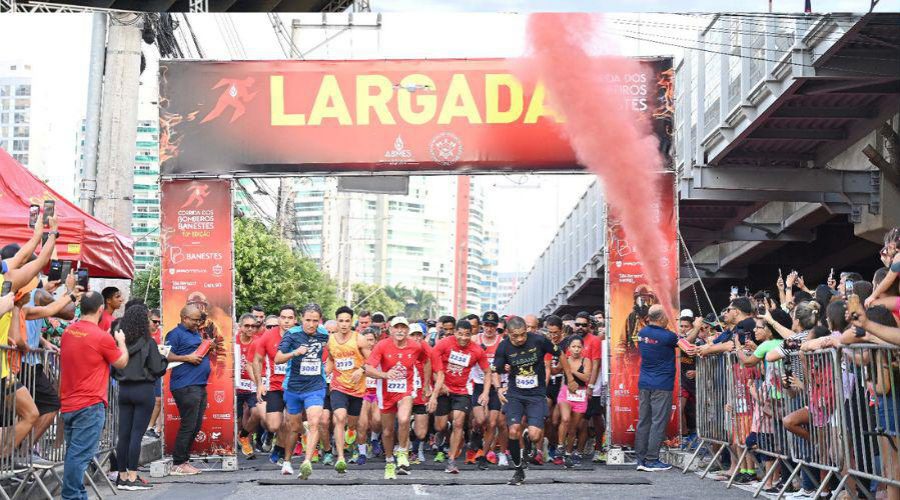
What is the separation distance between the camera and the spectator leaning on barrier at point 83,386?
400 inches

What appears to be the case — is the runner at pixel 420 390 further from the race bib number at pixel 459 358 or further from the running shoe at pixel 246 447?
the running shoe at pixel 246 447

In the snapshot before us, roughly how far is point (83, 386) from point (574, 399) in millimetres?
7984

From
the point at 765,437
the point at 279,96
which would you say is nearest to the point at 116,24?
the point at 279,96

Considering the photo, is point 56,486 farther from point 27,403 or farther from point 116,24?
point 116,24

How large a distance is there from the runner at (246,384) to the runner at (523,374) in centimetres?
435

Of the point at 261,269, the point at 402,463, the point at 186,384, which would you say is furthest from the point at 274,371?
the point at 261,269

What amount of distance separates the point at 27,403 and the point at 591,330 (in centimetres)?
960

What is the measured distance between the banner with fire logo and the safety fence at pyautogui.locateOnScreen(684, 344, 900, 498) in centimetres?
385

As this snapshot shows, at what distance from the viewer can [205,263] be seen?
626 inches

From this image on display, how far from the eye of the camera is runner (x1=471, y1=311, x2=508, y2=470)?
1584 cm

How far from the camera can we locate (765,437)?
1215 cm

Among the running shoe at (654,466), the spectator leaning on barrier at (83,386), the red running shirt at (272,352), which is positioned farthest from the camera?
the red running shirt at (272,352)

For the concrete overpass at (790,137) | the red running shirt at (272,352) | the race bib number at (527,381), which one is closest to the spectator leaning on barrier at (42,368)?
the red running shirt at (272,352)

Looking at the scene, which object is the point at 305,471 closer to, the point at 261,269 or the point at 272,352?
the point at 272,352
